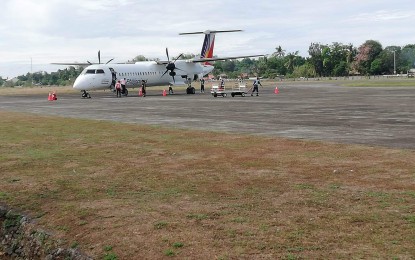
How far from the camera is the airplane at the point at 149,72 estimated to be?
160 ft

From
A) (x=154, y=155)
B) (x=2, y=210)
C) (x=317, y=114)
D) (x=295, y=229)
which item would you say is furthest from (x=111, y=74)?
(x=295, y=229)

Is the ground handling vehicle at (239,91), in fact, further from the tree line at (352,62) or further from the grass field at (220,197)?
the tree line at (352,62)

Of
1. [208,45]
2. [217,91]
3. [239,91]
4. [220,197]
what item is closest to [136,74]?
[217,91]

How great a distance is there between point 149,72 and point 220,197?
47.8 meters

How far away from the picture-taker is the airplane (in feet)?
160

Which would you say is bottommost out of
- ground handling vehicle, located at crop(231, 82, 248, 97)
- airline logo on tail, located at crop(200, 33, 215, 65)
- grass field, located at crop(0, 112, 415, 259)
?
grass field, located at crop(0, 112, 415, 259)

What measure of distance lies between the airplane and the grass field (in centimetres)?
3482

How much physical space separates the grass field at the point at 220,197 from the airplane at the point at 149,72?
3482cm

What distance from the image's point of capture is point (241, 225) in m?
7.28

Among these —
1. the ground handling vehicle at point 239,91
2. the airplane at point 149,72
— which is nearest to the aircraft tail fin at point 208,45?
the airplane at point 149,72

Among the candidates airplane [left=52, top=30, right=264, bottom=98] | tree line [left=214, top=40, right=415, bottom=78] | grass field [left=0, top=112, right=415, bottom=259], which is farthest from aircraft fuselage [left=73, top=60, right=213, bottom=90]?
tree line [left=214, top=40, right=415, bottom=78]

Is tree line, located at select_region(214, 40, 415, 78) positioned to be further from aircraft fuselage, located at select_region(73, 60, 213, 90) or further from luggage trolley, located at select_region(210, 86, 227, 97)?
luggage trolley, located at select_region(210, 86, 227, 97)

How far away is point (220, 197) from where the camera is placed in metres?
8.80

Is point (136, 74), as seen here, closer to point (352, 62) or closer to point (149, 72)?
point (149, 72)
